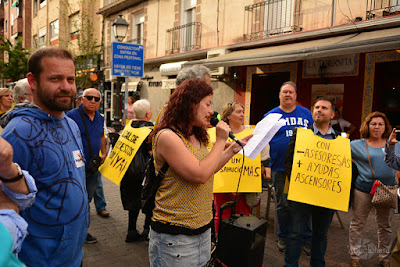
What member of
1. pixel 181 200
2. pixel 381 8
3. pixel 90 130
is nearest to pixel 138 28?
pixel 381 8

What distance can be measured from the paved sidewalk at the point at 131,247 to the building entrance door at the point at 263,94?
21.1 ft

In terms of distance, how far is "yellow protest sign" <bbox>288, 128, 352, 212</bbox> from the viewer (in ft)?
10.4

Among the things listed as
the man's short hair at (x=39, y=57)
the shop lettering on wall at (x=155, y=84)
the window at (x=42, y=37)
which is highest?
the window at (x=42, y=37)

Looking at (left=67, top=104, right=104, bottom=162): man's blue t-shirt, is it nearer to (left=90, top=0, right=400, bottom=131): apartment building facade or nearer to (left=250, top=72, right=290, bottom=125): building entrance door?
(left=90, top=0, right=400, bottom=131): apartment building facade

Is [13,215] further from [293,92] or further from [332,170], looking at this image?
[293,92]

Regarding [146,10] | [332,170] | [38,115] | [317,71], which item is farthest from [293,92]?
[146,10]

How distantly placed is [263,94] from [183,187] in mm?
10145

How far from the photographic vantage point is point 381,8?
7.39 meters

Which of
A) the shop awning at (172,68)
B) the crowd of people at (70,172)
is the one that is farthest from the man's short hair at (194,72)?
the shop awning at (172,68)

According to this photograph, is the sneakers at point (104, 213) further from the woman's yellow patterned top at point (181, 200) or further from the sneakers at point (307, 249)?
the woman's yellow patterned top at point (181, 200)

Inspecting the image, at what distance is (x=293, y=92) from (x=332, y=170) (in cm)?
119

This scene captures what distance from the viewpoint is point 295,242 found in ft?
10.4

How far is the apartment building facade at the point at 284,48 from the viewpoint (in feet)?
24.8

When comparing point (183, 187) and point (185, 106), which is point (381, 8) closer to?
point (185, 106)
